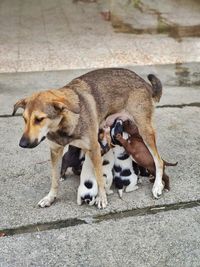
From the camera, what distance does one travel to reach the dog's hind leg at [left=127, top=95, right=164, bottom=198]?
4.02 metres

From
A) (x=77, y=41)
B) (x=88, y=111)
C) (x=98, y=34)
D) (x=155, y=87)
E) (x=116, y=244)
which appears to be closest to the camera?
(x=116, y=244)

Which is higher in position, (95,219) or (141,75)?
(95,219)

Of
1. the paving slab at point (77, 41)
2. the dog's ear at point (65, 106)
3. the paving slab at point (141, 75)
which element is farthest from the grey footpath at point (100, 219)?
the paving slab at point (77, 41)

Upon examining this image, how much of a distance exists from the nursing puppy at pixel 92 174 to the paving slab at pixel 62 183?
0.36 feet

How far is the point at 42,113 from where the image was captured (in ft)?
10.7

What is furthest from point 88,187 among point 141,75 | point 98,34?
point 98,34

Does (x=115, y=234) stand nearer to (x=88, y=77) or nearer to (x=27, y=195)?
(x=27, y=195)

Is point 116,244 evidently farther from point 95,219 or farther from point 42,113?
point 42,113

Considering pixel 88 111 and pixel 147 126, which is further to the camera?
pixel 147 126

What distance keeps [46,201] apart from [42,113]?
3.32ft

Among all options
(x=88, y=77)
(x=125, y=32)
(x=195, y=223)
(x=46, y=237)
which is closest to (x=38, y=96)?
(x=88, y=77)

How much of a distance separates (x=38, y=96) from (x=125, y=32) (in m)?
5.80

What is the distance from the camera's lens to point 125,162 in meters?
4.06

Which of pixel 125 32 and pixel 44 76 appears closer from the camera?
pixel 44 76
